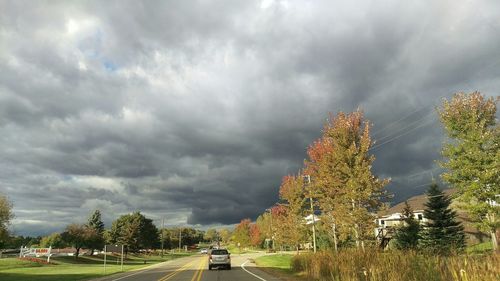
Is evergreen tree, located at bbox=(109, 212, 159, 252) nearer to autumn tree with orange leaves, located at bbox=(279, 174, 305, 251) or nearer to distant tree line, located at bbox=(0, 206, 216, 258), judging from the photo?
distant tree line, located at bbox=(0, 206, 216, 258)

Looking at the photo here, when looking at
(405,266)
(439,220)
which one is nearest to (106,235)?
(439,220)

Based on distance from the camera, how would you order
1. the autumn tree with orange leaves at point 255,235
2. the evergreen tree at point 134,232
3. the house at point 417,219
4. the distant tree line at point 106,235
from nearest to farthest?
the house at point 417,219
the distant tree line at point 106,235
the evergreen tree at point 134,232
the autumn tree with orange leaves at point 255,235

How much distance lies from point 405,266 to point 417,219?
202 ft

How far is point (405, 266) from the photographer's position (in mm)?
11703

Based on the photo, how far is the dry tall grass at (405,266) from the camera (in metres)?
8.09

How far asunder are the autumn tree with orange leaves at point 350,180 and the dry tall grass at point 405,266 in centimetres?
513

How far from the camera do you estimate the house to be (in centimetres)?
4076

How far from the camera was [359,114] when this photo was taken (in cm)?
2666

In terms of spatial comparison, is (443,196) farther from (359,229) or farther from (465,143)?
(359,229)

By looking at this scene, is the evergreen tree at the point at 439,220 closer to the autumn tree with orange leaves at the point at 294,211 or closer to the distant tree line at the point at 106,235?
the autumn tree with orange leaves at the point at 294,211

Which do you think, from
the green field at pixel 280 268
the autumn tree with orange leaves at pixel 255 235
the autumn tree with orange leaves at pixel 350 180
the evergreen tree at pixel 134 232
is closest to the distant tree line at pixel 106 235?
the evergreen tree at pixel 134 232

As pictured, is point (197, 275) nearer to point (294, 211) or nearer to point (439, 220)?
point (294, 211)

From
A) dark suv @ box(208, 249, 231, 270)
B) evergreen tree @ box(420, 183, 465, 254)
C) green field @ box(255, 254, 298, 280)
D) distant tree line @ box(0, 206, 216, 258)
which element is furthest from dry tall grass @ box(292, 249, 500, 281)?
distant tree line @ box(0, 206, 216, 258)

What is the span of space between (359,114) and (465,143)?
10517 mm
